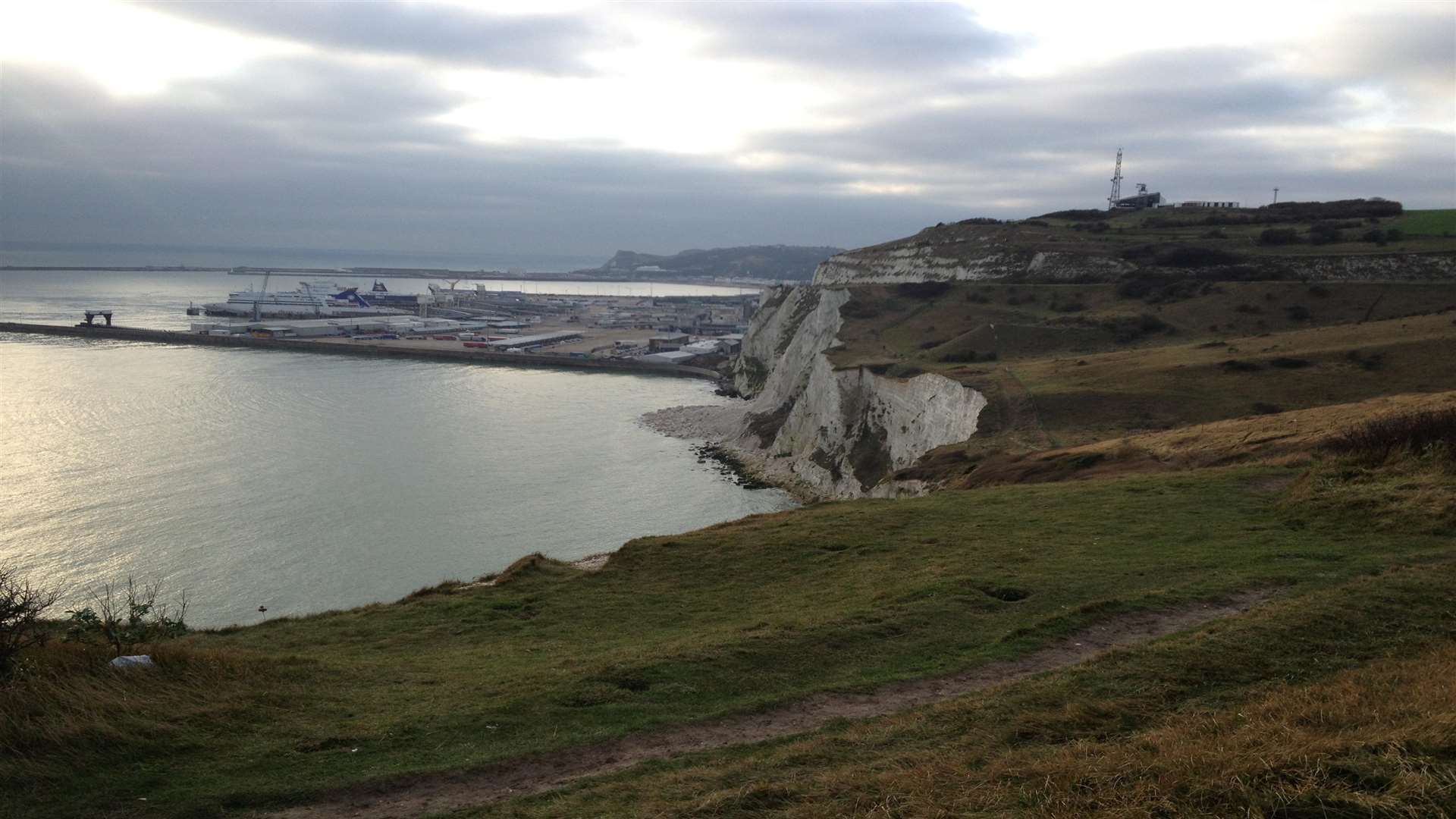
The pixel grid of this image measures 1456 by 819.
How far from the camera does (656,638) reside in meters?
11.9

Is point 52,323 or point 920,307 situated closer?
point 920,307

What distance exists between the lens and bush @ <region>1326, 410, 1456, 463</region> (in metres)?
16.5

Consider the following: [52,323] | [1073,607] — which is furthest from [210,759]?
[52,323]

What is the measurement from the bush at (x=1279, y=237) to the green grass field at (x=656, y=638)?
197 feet

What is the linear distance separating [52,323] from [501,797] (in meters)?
126

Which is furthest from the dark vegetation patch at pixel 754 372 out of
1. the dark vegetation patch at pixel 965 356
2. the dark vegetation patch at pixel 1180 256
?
the dark vegetation patch at pixel 1180 256

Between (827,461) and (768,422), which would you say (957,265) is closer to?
(768,422)

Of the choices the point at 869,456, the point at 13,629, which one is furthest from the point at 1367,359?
the point at 13,629

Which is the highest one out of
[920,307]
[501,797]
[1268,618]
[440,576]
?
[920,307]

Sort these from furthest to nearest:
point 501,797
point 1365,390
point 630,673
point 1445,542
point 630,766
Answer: point 1365,390, point 1445,542, point 630,673, point 630,766, point 501,797

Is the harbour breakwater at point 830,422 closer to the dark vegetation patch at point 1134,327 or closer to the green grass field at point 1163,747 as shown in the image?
the dark vegetation patch at point 1134,327

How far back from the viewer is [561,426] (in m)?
56.4

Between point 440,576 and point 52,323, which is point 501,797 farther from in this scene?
point 52,323

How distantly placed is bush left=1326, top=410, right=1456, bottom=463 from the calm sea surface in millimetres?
20838
